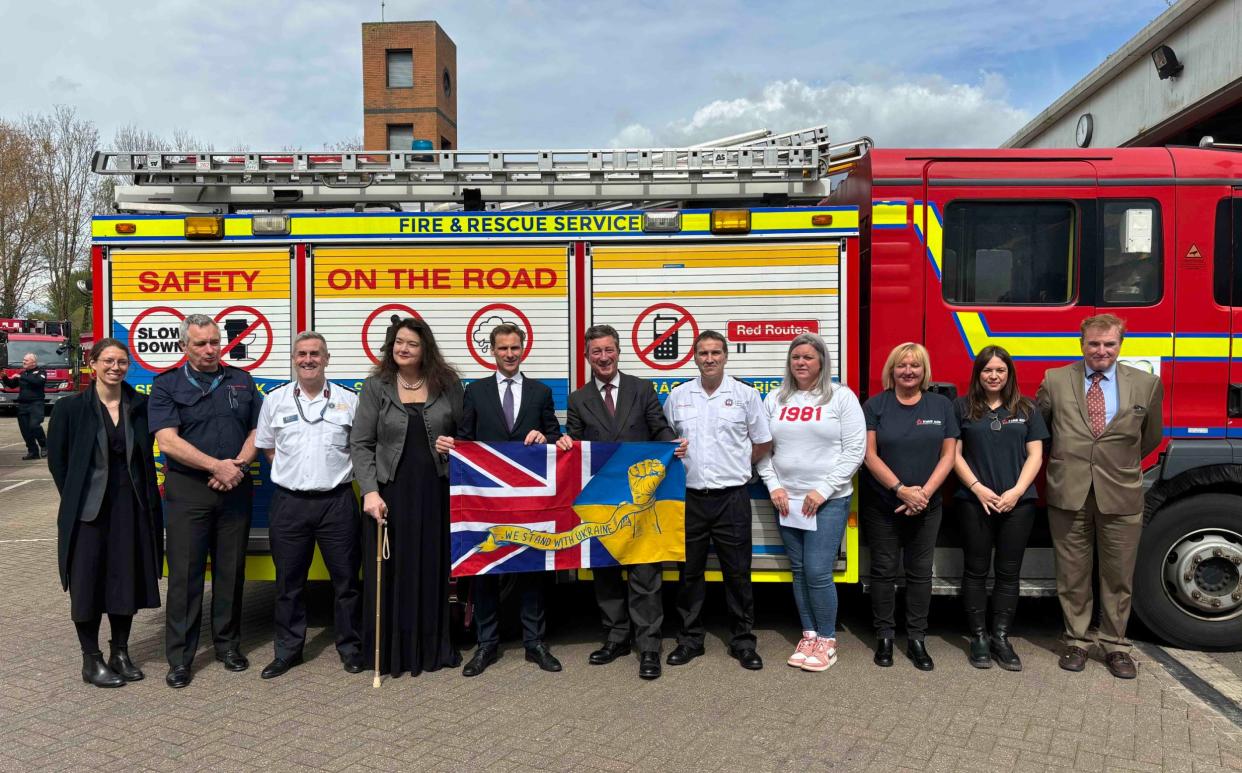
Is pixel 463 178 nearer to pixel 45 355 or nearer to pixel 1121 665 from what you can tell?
pixel 1121 665

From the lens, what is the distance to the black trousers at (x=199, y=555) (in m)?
4.71

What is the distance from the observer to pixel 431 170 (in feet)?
17.7

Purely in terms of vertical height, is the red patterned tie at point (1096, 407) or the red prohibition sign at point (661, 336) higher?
the red prohibition sign at point (661, 336)

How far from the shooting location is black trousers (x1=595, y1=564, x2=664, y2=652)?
15.6 feet

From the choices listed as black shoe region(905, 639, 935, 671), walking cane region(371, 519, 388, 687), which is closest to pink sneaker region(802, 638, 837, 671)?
black shoe region(905, 639, 935, 671)

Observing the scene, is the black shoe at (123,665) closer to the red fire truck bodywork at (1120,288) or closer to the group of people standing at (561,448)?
the group of people standing at (561,448)

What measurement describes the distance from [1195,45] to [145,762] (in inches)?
503

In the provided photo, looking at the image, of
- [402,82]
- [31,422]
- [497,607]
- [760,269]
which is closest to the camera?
[497,607]

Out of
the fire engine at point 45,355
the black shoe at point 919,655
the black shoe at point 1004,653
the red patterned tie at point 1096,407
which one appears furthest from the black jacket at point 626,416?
the fire engine at point 45,355

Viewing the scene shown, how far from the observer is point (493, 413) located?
4773 millimetres

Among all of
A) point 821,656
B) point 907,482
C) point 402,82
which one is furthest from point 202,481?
point 402,82

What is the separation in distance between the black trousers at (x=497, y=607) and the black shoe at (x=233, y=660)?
1341 millimetres

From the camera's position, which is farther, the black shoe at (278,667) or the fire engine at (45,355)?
the fire engine at (45,355)

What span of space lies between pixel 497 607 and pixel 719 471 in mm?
1525
